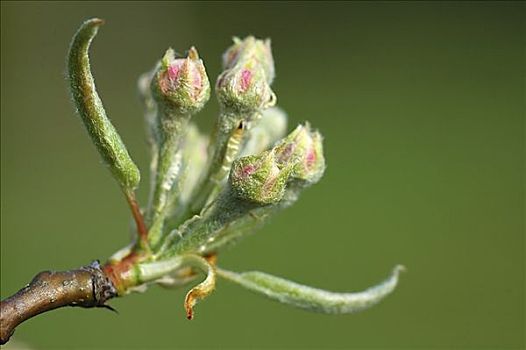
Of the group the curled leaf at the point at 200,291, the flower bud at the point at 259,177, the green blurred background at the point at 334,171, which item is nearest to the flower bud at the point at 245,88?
the flower bud at the point at 259,177

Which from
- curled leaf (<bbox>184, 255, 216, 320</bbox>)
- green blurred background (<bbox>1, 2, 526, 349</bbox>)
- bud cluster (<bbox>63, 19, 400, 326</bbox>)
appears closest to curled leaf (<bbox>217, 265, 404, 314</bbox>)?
bud cluster (<bbox>63, 19, 400, 326</bbox>)

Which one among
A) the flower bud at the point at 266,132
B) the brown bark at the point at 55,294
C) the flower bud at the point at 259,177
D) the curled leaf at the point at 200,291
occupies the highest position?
the flower bud at the point at 259,177

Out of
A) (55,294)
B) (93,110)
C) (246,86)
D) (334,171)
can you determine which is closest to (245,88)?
(246,86)

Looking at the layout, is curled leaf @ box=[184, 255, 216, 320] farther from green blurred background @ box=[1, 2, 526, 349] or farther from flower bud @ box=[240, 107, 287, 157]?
green blurred background @ box=[1, 2, 526, 349]

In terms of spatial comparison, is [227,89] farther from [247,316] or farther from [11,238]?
[11,238]

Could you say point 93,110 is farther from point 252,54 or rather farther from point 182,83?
point 252,54

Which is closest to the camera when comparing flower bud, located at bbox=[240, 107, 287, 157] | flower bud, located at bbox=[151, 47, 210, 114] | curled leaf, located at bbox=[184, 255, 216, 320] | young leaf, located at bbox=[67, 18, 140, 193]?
young leaf, located at bbox=[67, 18, 140, 193]

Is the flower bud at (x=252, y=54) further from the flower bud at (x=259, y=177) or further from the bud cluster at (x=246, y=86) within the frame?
the flower bud at (x=259, y=177)
